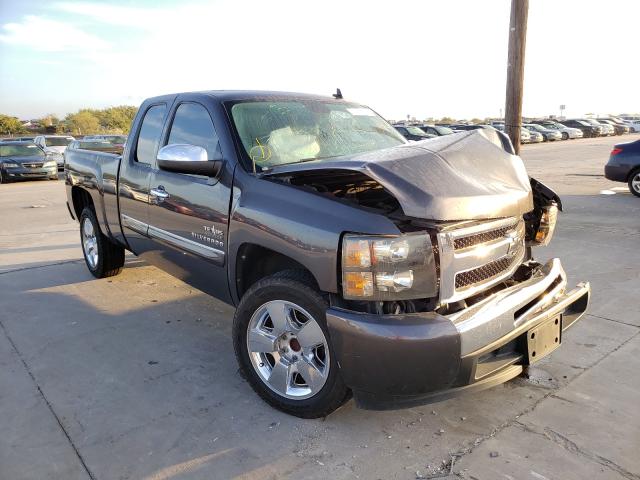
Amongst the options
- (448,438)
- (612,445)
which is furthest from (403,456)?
(612,445)

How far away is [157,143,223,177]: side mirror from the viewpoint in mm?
3355

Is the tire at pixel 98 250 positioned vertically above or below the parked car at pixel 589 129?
above

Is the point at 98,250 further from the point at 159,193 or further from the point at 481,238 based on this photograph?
the point at 481,238

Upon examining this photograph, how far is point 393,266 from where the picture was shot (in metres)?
2.54

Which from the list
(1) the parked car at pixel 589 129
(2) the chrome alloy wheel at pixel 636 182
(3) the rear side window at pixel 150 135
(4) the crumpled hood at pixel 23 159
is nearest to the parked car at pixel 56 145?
(4) the crumpled hood at pixel 23 159

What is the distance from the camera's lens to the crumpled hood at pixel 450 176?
8.36ft

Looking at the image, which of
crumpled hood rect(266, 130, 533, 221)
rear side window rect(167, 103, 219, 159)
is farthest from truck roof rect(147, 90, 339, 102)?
crumpled hood rect(266, 130, 533, 221)

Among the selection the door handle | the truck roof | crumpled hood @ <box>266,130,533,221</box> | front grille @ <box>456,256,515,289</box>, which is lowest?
front grille @ <box>456,256,515,289</box>

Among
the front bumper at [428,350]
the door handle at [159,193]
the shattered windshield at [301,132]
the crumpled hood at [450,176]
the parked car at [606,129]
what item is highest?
the shattered windshield at [301,132]

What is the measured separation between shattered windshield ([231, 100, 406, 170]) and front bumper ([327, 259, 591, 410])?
1408 mm

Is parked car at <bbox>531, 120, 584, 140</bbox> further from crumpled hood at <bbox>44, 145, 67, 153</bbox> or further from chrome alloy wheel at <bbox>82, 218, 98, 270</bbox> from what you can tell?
chrome alloy wheel at <bbox>82, 218, 98, 270</bbox>

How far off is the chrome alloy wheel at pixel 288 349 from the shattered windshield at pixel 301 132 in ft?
3.20

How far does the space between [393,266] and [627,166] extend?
34.7 ft

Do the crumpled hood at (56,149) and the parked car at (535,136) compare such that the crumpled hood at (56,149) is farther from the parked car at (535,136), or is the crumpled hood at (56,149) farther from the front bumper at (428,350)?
the parked car at (535,136)
